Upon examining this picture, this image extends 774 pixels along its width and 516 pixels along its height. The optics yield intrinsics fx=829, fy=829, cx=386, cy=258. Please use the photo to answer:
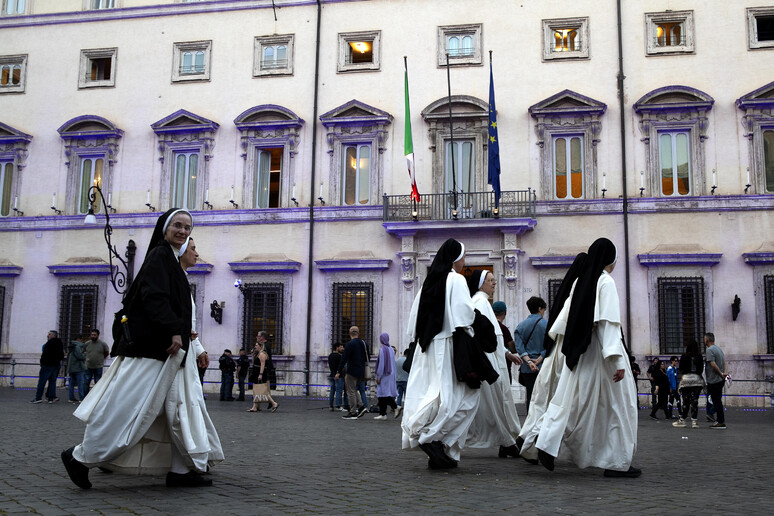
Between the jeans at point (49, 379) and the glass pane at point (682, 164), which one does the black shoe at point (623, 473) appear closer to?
the jeans at point (49, 379)

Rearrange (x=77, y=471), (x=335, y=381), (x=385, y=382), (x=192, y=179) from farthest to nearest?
(x=192, y=179), (x=335, y=381), (x=385, y=382), (x=77, y=471)

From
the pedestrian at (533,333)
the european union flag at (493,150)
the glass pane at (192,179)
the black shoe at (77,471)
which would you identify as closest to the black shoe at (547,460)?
the black shoe at (77,471)

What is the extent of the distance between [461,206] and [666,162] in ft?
18.9

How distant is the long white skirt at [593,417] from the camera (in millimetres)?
7270

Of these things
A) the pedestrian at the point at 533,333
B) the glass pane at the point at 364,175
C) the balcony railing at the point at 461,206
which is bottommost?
the pedestrian at the point at 533,333

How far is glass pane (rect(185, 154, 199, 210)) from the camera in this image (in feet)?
84.4

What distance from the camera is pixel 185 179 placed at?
Result: 2591 centimetres

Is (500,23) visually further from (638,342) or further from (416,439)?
(416,439)

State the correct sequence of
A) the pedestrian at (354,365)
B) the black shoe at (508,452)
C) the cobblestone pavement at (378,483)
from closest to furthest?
the cobblestone pavement at (378,483) < the black shoe at (508,452) < the pedestrian at (354,365)

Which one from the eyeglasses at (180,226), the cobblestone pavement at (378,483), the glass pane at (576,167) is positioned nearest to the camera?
the cobblestone pavement at (378,483)

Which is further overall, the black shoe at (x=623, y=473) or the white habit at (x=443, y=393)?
the white habit at (x=443, y=393)

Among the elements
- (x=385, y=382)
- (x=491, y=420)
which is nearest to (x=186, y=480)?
(x=491, y=420)

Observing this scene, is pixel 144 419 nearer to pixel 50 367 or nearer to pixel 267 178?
pixel 50 367

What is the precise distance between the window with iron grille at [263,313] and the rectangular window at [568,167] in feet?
28.3
